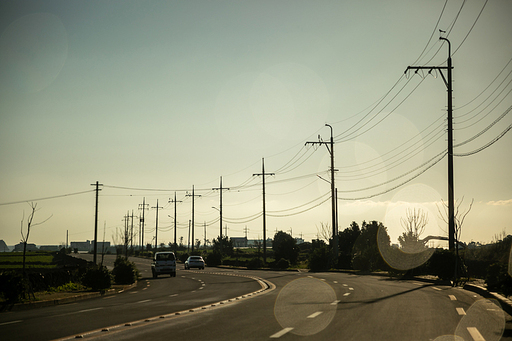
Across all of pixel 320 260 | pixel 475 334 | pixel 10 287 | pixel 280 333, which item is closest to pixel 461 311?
pixel 475 334

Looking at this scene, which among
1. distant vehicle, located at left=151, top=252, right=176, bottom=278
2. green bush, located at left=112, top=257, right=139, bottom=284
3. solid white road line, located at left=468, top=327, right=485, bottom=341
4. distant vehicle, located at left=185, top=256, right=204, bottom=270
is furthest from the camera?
distant vehicle, located at left=185, top=256, right=204, bottom=270

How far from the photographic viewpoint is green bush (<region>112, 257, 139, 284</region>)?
1348 inches

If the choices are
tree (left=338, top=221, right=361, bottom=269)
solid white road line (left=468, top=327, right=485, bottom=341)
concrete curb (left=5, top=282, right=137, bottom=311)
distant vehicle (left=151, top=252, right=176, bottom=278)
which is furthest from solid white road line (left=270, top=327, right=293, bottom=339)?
tree (left=338, top=221, right=361, bottom=269)

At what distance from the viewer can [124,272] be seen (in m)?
34.5

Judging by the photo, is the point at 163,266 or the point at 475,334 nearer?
the point at 475,334

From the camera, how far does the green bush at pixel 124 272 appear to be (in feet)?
112

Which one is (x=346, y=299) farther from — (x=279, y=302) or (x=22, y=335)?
(x=22, y=335)

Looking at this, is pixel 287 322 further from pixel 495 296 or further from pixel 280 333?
pixel 495 296

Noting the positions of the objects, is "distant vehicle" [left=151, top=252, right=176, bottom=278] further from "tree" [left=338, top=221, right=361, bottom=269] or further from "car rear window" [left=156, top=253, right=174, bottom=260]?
"tree" [left=338, top=221, right=361, bottom=269]

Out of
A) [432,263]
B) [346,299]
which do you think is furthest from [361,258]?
[346,299]

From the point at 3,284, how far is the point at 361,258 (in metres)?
34.0

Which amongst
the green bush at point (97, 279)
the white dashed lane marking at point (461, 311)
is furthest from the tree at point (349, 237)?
the white dashed lane marking at point (461, 311)

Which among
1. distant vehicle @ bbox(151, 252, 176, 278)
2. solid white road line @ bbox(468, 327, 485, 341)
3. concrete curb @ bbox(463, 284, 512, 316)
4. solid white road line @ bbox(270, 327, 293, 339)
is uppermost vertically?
solid white road line @ bbox(468, 327, 485, 341)

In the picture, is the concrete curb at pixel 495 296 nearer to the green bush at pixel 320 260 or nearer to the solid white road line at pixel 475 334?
the solid white road line at pixel 475 334
